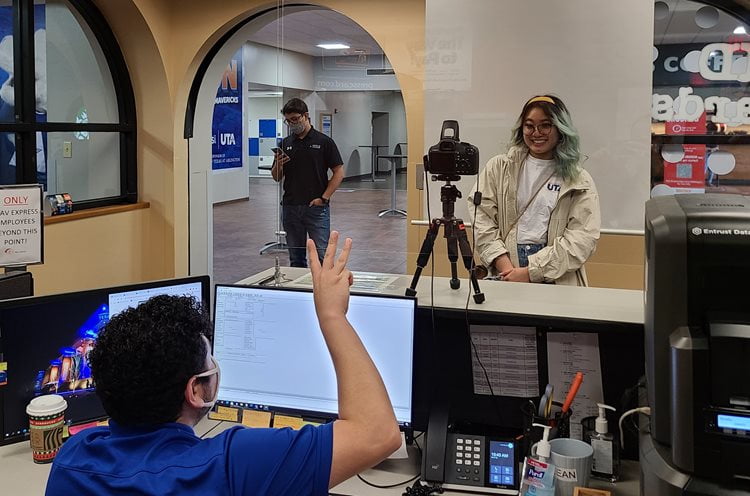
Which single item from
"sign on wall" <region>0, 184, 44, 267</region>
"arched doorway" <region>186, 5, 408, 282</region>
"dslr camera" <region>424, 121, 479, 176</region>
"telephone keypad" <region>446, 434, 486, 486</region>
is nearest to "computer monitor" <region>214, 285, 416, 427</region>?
"telephone keypad" <region>446, 434, 486, 486</region>

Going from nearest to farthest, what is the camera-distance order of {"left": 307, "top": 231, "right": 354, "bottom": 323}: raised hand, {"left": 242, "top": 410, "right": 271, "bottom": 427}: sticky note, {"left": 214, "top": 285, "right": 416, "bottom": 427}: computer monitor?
{"left": 307, "top": 231, "right": 354, "bottom": 323}: raised hand → {"left": 214, "top": 285, "right": 416, "bottom": 427}: computer monitor → {"left": 242, "top": 410, "right": 271, "bottom": 427}: sticky note

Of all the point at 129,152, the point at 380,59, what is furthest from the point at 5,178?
A: the point at 380,59

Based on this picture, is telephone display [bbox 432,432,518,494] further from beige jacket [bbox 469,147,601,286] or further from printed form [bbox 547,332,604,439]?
beige jacket [bbox 469,147,601,286]

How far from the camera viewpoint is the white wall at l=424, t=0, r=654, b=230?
13.7 ft

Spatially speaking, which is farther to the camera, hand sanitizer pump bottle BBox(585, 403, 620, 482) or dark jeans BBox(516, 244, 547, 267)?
dark jeans BBox(516, 244, 547, 267)

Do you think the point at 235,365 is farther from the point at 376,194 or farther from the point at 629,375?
the point at 376,194

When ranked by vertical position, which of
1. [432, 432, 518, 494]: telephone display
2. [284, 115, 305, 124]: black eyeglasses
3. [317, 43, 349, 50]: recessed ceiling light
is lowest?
[432, 432, 518, 494]: telephone display

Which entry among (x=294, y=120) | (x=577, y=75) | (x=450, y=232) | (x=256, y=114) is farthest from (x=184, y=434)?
(x=256, y=114)

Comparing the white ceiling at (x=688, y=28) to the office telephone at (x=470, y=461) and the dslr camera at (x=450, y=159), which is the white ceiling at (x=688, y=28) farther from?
the office telephone at (x=470, y=461)

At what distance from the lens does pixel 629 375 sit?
1866 mm

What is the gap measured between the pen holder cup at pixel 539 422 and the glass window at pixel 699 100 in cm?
294

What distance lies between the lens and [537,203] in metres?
3.06

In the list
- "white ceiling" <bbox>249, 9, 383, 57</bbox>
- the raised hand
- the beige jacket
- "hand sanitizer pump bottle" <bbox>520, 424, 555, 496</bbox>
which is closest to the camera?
the raised hand

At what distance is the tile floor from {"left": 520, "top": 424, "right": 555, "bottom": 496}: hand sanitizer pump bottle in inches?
141
